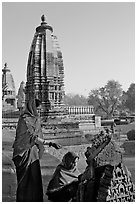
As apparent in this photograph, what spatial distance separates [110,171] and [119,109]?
43.6 metres

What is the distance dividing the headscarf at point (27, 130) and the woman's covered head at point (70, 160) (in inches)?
17.4

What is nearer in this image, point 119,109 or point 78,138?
point 78,138

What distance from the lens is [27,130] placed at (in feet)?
11.6

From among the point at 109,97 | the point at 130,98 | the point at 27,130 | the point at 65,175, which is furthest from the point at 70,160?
the point at 130,98

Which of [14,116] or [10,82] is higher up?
[10,82]

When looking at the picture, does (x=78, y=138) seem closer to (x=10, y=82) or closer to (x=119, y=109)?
(x=10, y=82)

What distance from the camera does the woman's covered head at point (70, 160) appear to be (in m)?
3.54

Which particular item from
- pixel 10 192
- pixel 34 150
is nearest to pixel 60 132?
pixel 10 192

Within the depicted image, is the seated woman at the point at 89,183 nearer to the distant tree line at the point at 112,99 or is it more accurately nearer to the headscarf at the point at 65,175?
the headscarf at the point at 65,175

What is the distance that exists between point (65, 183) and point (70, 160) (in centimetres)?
29

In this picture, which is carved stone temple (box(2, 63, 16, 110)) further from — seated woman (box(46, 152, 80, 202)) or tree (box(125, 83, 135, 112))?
seated woman (box(46, 152, 80, 202))

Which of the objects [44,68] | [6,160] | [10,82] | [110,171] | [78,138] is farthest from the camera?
[10,82]

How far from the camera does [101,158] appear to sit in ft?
10.7

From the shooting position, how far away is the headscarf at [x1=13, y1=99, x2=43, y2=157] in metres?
3.50
